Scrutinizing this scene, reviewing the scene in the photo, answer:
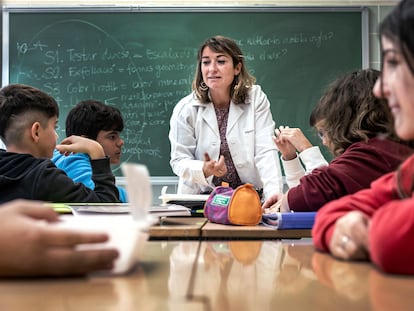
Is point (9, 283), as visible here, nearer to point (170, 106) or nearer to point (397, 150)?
point (397, 150)

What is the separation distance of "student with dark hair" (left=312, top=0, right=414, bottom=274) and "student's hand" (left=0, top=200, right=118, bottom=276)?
372mm

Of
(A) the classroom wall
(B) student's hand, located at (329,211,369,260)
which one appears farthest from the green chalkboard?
(B) student's hand, located at (329,211,369,260)

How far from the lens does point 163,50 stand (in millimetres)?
3895

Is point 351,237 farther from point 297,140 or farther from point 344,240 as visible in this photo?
point 297,140

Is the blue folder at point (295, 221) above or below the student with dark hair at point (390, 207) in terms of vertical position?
below

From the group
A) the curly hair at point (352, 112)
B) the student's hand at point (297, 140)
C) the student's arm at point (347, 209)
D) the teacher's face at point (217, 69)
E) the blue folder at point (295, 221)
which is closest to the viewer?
the student's arm at point (347, 209)

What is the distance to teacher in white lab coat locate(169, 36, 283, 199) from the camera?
2846mm

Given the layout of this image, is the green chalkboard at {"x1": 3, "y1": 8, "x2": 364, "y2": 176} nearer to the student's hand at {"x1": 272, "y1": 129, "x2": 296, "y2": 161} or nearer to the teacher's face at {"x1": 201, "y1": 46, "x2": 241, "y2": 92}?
the teacher's face at {"x1": 201, "y1": 46, "x2": 241, "y2": 92}

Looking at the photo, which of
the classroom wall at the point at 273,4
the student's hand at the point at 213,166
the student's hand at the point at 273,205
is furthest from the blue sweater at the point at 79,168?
the classroom wall at the point at 273,4

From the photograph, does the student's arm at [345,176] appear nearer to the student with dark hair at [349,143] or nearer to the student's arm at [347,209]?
the student with dark hair at [349,143]

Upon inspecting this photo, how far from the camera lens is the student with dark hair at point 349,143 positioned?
1.51 m

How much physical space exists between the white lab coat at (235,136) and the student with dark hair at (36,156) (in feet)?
2.09

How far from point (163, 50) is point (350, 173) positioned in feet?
8.64

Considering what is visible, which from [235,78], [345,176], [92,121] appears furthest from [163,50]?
[345,176]
